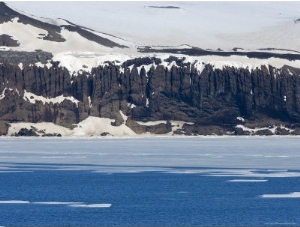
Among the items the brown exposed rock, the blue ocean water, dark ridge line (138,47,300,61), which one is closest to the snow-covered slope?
dark ridge line (138,47,300,61)

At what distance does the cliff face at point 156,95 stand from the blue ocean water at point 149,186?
21618 millimetres

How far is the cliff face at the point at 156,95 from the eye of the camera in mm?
84375

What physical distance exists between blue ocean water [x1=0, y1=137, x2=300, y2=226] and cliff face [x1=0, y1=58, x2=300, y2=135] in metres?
21.6

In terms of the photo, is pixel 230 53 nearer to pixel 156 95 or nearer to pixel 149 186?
pixel 156 95

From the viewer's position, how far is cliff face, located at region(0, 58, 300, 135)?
84375 mm

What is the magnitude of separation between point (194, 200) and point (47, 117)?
47298 millimetres

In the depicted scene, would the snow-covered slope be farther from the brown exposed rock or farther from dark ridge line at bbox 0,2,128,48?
the brown exposed rock

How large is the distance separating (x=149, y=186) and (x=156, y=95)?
47049mm

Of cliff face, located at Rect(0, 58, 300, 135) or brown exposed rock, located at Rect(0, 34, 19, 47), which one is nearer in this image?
cliff face, located at Rect(0, 58, 300, 135)

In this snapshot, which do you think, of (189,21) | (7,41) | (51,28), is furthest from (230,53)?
(189,21)

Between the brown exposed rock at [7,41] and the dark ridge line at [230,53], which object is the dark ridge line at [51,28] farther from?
the dark ridge line at [230,53]

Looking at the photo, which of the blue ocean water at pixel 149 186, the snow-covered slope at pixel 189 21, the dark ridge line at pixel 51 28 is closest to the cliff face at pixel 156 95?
the dark ridge line at pixel 51 28

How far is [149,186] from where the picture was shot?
1625 inches

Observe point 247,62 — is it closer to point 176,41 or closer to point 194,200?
point 176,41
